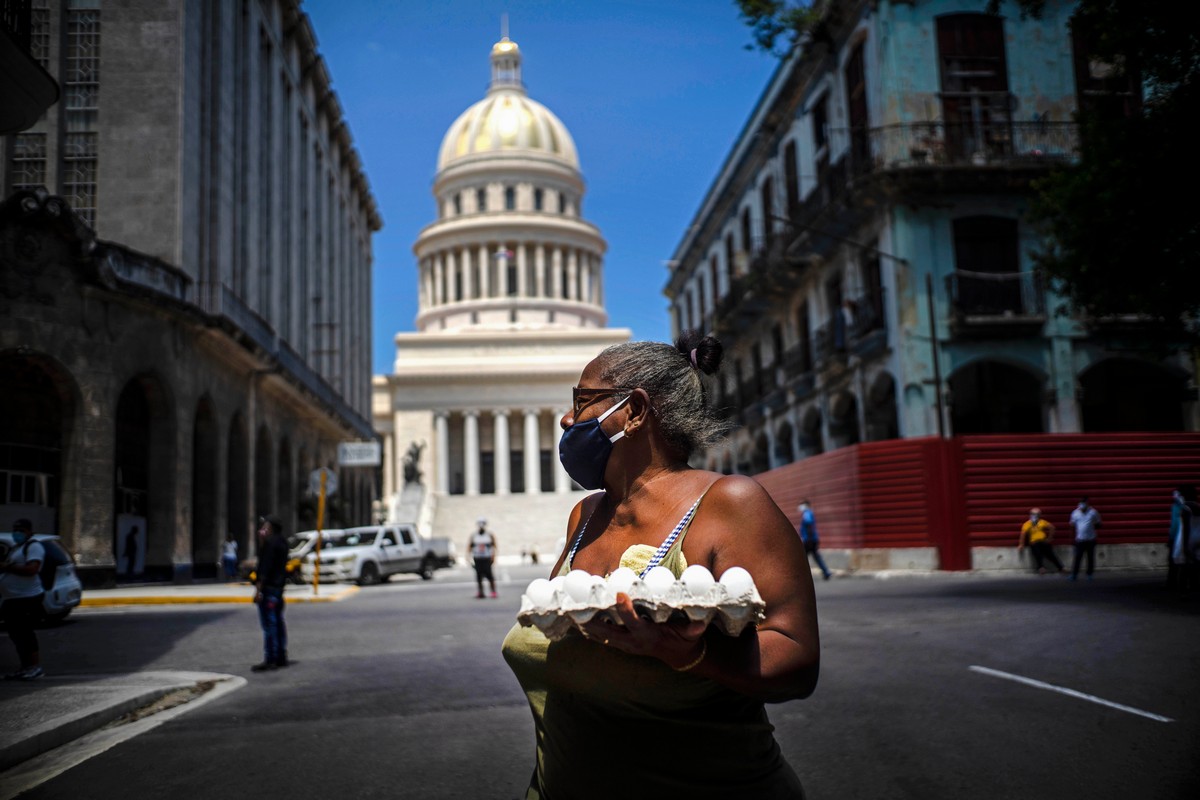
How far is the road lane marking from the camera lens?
18.2 feet

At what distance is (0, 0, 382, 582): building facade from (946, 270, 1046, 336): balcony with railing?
16220mm

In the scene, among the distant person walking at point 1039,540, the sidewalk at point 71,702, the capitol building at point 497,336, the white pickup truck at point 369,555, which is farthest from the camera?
the capitol building at point 497,336

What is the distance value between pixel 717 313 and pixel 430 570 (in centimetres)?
1356

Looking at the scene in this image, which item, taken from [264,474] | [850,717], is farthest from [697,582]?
[264,474]

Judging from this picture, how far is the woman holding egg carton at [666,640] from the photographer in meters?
2.03

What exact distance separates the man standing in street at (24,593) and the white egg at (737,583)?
6.67m

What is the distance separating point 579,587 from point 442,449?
265 ft

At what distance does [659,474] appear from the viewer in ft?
8.18

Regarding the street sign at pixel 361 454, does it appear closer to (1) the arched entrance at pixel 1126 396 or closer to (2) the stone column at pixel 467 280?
(1) the arched entrance at pixel 1126 396

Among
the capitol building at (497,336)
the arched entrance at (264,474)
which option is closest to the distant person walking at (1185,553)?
the arched entrance at (264,474)

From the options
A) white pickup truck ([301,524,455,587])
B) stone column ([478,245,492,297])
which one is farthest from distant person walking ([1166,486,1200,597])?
stone column ([478,245,492,297])

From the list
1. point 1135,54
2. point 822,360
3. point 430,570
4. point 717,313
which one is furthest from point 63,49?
point 717,313

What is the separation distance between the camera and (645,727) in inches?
86.5

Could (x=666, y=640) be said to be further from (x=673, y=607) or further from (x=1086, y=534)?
(x=1086, y=534)
